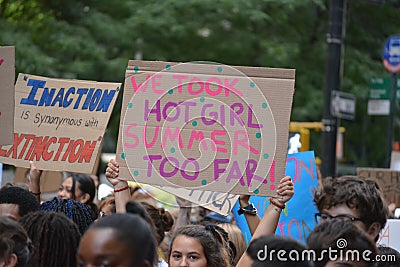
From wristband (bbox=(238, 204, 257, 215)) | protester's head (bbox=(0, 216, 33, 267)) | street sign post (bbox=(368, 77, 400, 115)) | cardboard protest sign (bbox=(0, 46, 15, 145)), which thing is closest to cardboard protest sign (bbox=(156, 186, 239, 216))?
wristband (bbox=(238, 204, 257, 215))

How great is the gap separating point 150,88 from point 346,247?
6.02 ft

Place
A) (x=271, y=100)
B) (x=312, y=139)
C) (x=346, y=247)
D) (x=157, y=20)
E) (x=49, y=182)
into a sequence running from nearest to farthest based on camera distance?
(x=346, y=247)
(x=271, y=100)
(x=49, y=182)
(x=157, y=20)
(x=312, y=139)

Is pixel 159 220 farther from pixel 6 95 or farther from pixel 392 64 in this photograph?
pixel 392 64

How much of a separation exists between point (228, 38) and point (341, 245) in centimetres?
1230

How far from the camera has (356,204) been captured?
4699 millimetres

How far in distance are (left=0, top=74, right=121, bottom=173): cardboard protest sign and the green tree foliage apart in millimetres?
5563

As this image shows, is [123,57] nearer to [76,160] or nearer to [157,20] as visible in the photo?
[157,20]

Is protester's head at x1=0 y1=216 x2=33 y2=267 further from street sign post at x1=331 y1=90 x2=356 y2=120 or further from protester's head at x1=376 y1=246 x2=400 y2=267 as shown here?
street sign post at x1=331 y1=90 x2=356 y2=120

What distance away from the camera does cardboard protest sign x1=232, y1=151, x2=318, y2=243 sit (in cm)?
627

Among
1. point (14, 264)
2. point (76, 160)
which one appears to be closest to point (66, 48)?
point (76, 160)

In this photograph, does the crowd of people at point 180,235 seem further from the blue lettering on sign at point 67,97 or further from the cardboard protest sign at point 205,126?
the blue lettering on sign at point 67,97

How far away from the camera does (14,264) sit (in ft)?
12.7

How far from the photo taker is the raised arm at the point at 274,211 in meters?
4.66

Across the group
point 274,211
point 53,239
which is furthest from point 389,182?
point 53,239
